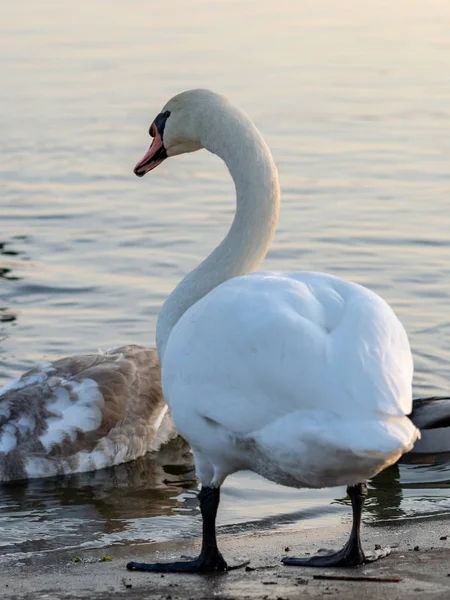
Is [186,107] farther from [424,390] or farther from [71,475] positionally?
[424,390]

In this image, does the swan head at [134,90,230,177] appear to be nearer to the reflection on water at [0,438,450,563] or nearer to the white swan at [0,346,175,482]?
the reflection on water at [0,438,450,563]

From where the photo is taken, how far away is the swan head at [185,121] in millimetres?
6145

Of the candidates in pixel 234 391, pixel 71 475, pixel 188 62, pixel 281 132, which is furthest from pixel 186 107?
pixel 188 62

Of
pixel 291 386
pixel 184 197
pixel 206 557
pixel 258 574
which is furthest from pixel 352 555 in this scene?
pixel 184 197

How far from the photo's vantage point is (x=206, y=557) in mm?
5512

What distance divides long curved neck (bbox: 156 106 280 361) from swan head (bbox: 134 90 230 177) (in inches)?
2.8

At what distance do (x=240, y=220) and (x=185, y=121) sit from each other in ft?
1.93

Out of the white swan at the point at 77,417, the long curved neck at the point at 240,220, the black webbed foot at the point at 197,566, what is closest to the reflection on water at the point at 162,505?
the white swan at the point at 77,417

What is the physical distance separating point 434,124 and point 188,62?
5309 millimetres

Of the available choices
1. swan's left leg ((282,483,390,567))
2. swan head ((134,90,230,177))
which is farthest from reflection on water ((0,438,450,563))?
swan head ((134,90,230,177))

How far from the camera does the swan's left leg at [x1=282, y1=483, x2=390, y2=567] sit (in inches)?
215

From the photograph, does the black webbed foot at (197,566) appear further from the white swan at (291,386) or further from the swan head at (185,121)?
the swan head at (185,121)

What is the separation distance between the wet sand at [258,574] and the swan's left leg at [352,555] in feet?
0.22

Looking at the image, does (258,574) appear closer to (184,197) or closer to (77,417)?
(77,417)
